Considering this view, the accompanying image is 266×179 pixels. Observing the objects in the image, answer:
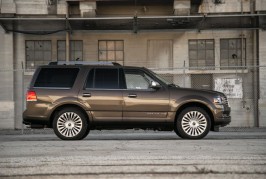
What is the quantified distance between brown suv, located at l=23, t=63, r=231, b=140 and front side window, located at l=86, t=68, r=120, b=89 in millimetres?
23

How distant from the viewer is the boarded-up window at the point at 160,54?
2392 cm

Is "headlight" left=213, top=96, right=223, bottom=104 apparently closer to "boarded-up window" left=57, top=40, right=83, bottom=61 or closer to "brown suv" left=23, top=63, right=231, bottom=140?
"brown suv" left=23, top=63, right=231, bottom=140

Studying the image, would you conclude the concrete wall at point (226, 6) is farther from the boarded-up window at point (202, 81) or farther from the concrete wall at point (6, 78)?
the concrete wall at point (6, 78)

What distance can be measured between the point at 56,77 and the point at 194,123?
3.35 meters

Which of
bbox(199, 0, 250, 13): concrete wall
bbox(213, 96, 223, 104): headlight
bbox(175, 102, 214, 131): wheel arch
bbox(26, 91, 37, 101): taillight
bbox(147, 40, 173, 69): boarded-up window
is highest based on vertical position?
bbox(199, 0, 250, 13): concrete wall

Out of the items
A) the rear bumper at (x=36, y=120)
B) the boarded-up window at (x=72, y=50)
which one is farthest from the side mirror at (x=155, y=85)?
the boarded-up window at (x=72, y=50)

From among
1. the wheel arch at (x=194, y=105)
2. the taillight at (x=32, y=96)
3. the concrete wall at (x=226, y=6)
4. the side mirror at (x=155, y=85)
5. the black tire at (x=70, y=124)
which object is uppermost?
the concrete wall at (x=226, y=6)

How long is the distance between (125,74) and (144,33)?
10504mm

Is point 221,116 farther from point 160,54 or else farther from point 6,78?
point 6,78

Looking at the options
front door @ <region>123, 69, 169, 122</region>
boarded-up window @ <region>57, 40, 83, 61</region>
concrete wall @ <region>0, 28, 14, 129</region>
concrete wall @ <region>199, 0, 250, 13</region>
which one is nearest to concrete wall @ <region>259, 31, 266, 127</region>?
concrete wall @ <region>199, 0, 250, 13</region>

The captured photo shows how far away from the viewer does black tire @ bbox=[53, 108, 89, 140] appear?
1330 centimetres

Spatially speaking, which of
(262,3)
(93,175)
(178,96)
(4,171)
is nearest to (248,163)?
(93,175)

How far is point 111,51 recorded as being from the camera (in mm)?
24188

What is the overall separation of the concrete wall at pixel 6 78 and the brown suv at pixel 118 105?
9943mm
